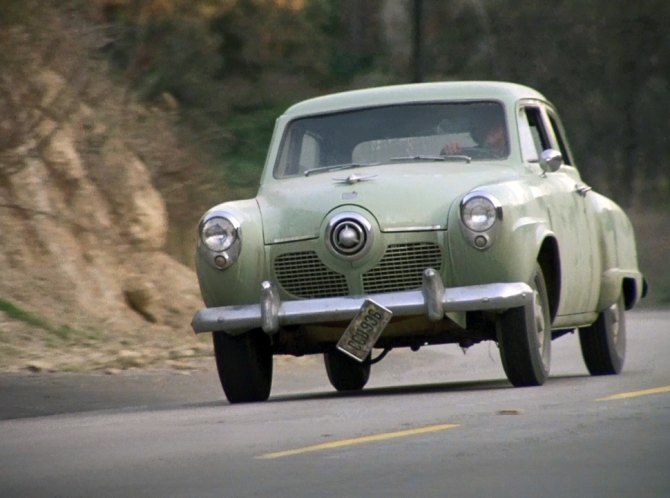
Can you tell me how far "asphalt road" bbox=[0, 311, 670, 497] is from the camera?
23.3 feet

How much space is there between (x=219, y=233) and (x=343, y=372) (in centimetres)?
237

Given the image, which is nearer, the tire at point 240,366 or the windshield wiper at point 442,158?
the tire at point 240,366

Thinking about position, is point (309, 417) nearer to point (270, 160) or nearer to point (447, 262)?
point (447, 262)

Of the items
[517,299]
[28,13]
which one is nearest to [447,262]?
[517,299]

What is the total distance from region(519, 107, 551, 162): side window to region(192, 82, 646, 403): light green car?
0.02 m

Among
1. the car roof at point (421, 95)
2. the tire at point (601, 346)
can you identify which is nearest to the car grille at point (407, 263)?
the car roof at point (421, 95)

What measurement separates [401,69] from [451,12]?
2.53 meters

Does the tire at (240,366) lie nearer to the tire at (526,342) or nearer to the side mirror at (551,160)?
the tire at (526,342)

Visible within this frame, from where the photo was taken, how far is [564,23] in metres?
45.2

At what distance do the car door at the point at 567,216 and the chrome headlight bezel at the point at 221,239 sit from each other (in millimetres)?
1917

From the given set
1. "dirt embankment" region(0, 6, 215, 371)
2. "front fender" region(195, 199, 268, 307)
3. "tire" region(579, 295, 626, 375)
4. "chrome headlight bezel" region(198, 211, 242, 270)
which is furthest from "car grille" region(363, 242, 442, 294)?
"dirt embankment" region(0, 6, 215, 371)

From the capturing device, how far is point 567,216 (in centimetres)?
1215

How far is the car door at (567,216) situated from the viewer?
39.1 feet

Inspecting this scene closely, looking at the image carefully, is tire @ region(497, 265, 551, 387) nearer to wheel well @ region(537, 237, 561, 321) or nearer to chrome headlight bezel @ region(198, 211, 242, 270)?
wheel well @ region(537, 237, 561, 321)
